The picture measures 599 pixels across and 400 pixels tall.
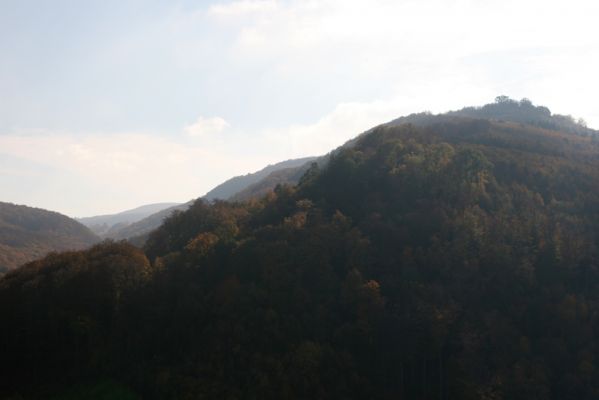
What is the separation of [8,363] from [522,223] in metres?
48.5

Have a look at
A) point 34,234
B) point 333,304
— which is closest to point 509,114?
point 333,304

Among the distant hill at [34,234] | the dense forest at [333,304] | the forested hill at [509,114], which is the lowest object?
the dense forest at [333,304]

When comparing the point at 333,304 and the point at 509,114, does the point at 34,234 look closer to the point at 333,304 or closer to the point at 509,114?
the point at 333,304

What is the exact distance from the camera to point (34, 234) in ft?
477

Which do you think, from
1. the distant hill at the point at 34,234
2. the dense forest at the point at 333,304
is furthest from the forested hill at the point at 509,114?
the distant hill at the point at 34,234

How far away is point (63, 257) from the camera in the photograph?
43406 millimetres

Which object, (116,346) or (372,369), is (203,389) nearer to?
(116,346)

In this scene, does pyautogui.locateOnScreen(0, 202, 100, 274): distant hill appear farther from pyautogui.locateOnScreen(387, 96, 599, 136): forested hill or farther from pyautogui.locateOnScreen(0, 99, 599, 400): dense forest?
pyautogui.locateOnScreen(387, 96, 599, 136): forested hill

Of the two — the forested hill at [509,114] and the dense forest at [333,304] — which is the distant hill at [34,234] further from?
the forested hill at [509,114]

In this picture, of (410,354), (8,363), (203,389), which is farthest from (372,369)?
(8,363)

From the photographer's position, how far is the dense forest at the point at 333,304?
3538 cm

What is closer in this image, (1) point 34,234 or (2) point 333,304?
(2) point 333,304

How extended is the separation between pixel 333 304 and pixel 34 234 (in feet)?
434

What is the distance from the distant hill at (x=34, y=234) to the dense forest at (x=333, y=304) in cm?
8034
